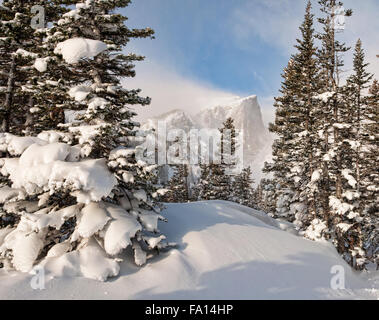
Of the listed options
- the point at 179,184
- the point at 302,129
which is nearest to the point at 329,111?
the point at 302,129

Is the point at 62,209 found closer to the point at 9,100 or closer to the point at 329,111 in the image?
the point at 9,100

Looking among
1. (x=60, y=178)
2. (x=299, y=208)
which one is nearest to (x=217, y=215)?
(x=60, y=178)

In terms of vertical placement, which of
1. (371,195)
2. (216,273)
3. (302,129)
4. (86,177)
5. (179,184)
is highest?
(302,129)

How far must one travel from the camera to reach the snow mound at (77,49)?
744 cm

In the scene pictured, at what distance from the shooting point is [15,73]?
11977 mm

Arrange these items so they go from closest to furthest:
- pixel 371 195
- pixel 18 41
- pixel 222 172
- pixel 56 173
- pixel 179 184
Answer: pixel 56 173 → pixel 18 41 → pixel 371 195 → pixel 222 172 → pixel 179 184

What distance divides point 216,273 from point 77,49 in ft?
25.5

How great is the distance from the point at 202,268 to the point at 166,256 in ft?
3.66

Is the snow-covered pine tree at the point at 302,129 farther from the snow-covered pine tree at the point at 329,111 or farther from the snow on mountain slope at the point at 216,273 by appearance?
the snow on mountain slope at the point at 216,273

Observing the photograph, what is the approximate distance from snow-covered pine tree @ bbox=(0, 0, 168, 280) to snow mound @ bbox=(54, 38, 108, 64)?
3cm

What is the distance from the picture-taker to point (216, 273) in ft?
22.9

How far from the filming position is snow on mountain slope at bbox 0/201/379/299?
5.75 m

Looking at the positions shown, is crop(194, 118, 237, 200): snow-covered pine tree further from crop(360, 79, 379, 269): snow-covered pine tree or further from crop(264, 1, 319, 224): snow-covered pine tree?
crop(360, 79, 379, 269): snow-covered pine tree

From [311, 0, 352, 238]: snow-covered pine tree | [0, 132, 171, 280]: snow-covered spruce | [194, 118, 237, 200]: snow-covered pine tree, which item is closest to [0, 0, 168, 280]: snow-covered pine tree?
[0, 132, 171, 280]: snow-covered spruce
